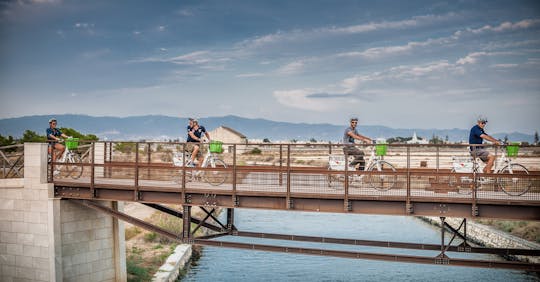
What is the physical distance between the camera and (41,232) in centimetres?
1819

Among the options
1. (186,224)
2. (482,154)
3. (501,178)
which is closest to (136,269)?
(186,224)

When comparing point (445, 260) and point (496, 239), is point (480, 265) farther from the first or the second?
point (496, 239)

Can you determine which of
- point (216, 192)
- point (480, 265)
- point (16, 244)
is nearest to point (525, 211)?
point (480, 265)

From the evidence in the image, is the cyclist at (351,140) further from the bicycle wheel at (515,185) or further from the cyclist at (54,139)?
the cyclist at (54,139)

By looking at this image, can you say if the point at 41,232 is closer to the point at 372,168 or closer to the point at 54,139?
the point at 54,139

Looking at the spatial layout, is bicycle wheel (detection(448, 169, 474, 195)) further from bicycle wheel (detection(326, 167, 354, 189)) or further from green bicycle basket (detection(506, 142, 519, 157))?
bicycle wheel (detection(326, 167, 354, 189))

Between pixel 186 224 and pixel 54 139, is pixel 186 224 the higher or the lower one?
the lower one

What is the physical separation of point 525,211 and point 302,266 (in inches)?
727

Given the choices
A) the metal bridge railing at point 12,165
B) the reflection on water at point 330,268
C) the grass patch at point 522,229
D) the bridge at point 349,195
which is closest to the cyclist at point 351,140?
the bridge at point 349,195

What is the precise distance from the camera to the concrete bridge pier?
1816 centimetres

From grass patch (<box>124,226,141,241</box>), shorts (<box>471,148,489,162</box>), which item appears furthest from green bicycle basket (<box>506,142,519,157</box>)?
grass patch (<box>124,226,141,241</box>)

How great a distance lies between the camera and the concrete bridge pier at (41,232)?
18156 millimetres

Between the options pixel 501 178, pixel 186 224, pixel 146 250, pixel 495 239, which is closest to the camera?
pixel 501 178

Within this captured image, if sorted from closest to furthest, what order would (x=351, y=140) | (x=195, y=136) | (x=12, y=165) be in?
1. (x=351, y=140)
2. (x=195, y=136)
3. (x=12, y=165)
